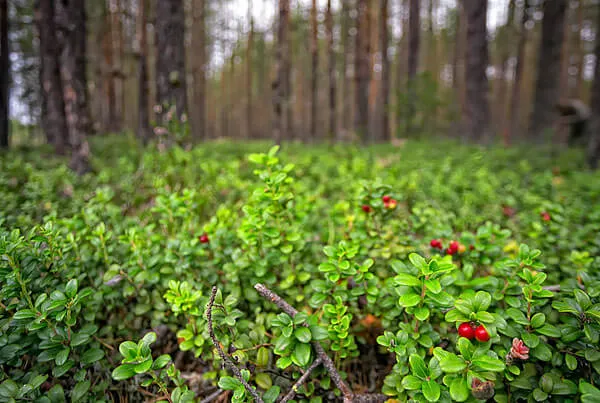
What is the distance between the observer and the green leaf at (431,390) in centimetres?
106

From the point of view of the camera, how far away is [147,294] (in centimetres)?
180

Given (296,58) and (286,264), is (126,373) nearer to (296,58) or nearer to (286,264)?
(286,264)

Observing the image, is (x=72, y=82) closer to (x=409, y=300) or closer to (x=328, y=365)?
(x=328, y=365)

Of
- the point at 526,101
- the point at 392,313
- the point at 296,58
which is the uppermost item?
the point at 296,58

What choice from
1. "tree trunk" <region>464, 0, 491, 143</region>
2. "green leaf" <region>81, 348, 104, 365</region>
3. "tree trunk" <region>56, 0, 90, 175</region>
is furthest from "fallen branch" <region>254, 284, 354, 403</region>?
"tree trunk" <region>464, 0, 491, 143</region>

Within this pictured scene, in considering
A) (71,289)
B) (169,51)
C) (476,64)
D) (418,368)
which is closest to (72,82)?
(169,51)

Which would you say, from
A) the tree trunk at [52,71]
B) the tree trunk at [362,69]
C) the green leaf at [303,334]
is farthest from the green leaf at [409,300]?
the tree trunk at [362,69]

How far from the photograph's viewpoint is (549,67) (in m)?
10.8

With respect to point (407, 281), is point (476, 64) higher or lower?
higher

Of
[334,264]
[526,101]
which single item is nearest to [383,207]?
[334,264]

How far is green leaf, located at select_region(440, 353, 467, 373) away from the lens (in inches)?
41.3

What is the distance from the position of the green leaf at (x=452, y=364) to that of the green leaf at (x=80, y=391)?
4.25ft

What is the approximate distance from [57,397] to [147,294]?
61cm

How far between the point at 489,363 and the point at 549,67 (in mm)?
13154
